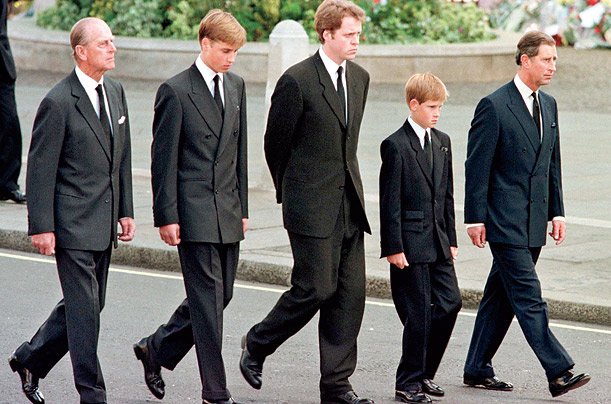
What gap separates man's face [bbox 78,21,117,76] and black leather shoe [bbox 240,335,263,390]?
1.55m

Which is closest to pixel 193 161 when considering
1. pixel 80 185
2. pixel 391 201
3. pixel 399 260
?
pixel 80 185

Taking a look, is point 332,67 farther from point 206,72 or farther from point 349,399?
point 349,399

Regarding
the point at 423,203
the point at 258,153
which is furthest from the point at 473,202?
the point at 258,153

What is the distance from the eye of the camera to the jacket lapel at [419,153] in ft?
17.9

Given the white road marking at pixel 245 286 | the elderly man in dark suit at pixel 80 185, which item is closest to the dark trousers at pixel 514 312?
the white road marking at pixel 245 286

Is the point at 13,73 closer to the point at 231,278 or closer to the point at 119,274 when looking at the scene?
the point at 119,274

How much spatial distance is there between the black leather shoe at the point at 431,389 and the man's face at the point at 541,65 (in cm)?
154

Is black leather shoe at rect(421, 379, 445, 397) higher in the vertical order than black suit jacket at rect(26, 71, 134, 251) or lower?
lower

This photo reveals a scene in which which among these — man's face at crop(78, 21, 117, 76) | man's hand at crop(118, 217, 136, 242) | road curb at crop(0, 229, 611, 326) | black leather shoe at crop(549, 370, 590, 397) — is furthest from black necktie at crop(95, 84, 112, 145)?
road curb at crop(0, 229, 611, 326)

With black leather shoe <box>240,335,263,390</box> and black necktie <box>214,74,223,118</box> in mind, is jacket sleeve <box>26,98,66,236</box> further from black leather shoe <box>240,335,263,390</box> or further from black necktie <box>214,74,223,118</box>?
black leather shoe <box>240,335,263,390</box>

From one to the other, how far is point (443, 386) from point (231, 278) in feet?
4.26

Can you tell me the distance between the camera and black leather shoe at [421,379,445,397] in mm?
5504

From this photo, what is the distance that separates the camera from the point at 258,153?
1366cm

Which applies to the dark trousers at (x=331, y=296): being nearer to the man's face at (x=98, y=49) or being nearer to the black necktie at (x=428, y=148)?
the black necktie at (x=428, y=148)
